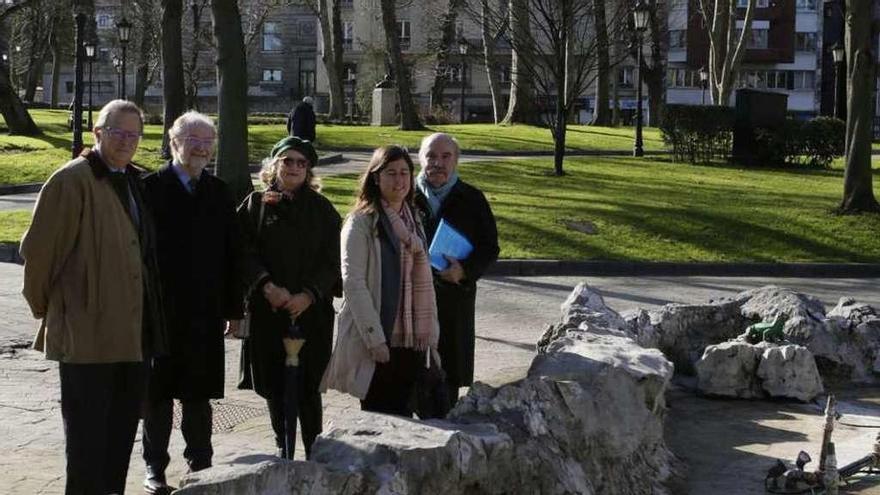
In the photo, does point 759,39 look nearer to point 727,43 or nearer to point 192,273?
point 727,43

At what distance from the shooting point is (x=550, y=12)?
87.8 feet

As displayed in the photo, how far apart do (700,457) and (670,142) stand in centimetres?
2421

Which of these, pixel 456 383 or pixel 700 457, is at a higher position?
pixel 456 383

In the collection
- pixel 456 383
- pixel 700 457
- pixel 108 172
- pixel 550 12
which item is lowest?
pixel 700 457

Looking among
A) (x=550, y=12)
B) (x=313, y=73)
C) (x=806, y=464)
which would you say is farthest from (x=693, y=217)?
(x=313, y=73)

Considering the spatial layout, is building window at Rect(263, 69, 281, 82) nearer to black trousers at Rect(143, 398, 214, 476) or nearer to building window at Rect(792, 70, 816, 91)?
building window at Rect(792, 70, 816, 91)

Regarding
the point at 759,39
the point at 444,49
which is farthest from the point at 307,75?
the point at 759,39

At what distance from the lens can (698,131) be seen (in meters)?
30.2

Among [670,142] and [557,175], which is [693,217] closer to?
[557,175]

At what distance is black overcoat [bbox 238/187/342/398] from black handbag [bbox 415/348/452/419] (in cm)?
53

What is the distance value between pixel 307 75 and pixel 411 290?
271ft

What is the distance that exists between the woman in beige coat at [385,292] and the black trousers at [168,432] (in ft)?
2.07

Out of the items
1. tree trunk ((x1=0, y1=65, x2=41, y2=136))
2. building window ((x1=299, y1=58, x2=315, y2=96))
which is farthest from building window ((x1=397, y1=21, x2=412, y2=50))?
tree trunk ((x1=0, y1=65, x2=41, y2=136))

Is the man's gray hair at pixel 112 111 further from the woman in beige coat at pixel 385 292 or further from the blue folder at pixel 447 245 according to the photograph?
the blue folder at pixel 447 245
